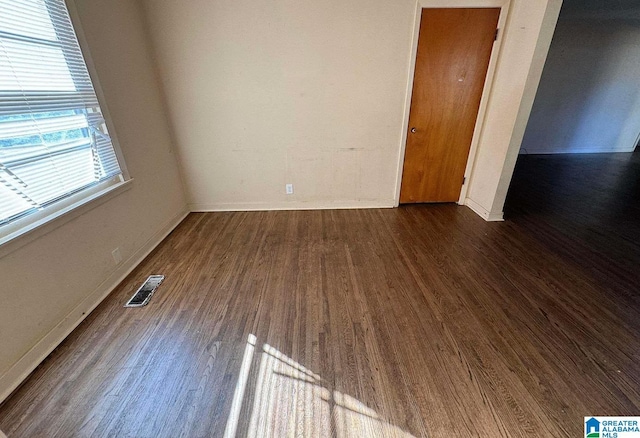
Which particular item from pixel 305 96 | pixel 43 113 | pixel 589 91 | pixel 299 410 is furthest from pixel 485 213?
pixel 589 91

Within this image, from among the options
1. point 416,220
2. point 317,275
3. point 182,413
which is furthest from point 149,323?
point 416,220

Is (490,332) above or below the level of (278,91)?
below

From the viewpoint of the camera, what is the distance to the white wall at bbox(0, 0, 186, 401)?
4.63ft

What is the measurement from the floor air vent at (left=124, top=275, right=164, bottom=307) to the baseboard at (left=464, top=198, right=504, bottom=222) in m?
3.44

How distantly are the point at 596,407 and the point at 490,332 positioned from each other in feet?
1.62

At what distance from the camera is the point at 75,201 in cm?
181

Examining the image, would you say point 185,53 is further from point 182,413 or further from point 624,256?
point 624,256

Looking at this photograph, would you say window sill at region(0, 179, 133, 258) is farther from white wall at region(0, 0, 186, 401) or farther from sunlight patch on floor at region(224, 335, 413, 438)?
sunlight patch on floor at region(224, 335, 413, 438)

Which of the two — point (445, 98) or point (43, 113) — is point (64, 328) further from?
point (445, 98)

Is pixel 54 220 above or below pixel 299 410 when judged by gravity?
above

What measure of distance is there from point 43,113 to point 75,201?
0.58 meters

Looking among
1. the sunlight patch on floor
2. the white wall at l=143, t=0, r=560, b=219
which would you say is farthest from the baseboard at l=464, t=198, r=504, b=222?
the sunlight patch on floor

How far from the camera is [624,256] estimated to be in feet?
7.43

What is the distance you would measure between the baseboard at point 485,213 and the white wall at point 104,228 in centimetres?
368
